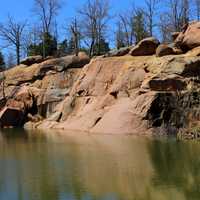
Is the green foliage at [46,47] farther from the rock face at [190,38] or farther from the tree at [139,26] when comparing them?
the rock face at [190,38]

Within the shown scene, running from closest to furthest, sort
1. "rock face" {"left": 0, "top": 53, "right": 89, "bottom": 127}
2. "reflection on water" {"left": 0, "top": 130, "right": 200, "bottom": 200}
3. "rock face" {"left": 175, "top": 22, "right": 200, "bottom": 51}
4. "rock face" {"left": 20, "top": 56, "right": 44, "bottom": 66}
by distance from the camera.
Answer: "reflection on water" {"left": 0, "top": 130, "right": 200, "bottom": 200}, "rock face" {"left": 175, "top": 22, "right": 200, "bottom": 51}, "rock face" {"left": 0, "top": 53, "right": 89, "bottom": 127}, "rock face" {"left": 20, "top": 56, "right": 44, "bottom": 66}

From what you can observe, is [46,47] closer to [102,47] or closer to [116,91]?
[102,47]

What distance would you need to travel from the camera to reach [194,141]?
31375mm

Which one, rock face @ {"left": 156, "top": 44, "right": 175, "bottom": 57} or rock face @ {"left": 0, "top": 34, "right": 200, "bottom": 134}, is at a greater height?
rock face @ {"left": 156, "top": 44, "right": 175, "bottom": 57}

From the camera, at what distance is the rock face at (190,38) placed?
4379 centimetres

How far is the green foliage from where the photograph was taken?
75.4 meters

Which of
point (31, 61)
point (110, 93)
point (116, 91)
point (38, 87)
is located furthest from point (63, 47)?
point (116, 91)

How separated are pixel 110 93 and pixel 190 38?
8.05 m

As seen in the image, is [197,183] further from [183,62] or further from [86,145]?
[183,62]

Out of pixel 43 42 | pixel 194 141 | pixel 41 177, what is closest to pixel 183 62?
pixel 194 141

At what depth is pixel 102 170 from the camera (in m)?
21.0

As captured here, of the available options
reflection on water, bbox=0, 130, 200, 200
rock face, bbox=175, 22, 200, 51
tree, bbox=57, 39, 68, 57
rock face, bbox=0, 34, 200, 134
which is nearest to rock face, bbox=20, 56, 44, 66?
rock face, bbox=0, 34, 200, 134

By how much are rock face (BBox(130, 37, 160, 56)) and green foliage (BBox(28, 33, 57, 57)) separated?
27.3 m

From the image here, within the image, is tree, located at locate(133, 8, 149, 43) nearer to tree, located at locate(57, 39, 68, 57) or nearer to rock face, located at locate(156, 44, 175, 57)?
tree, located at locate(57, 39, 68, 57)
